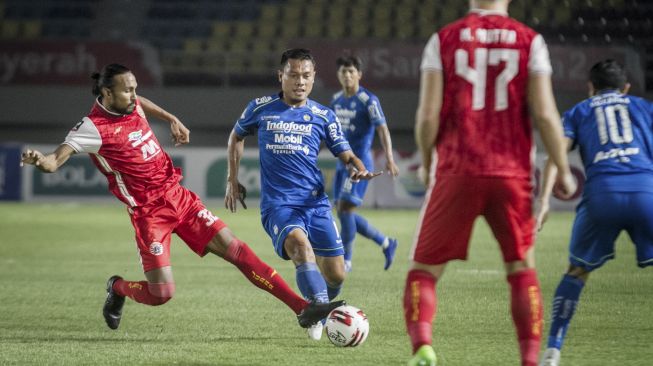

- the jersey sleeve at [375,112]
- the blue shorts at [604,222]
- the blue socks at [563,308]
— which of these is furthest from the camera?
the jersey sleeve at [375,112]

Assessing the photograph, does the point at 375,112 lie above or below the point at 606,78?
below

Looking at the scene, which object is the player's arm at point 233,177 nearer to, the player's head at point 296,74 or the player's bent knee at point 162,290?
the player's head at point 296,74

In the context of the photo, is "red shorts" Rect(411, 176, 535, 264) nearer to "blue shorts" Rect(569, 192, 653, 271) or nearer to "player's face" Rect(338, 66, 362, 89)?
"blue shorts" Rect(569, 192, 653, 271)

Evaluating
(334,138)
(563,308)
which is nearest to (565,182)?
(563,308)

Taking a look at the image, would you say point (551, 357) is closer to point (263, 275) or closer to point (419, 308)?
point (419, 308)

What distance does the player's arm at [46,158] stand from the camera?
5.91m

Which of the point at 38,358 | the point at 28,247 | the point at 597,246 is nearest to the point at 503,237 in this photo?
the point at 597,246

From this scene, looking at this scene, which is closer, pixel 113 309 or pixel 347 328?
pixel 347 328

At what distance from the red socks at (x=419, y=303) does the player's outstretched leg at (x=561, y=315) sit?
1.14 metres

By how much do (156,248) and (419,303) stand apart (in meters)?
2.79

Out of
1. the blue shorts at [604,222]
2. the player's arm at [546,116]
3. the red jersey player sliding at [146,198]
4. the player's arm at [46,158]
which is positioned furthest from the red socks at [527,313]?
the player's arm at [46,158]

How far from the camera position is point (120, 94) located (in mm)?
6844

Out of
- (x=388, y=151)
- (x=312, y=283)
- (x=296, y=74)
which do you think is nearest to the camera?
(x=312, y=283)

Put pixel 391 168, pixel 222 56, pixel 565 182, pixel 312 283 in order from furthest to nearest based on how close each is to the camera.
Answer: pixel 222 56 < pixel 391 168 < pixel 312 283 < pixel 565 182
